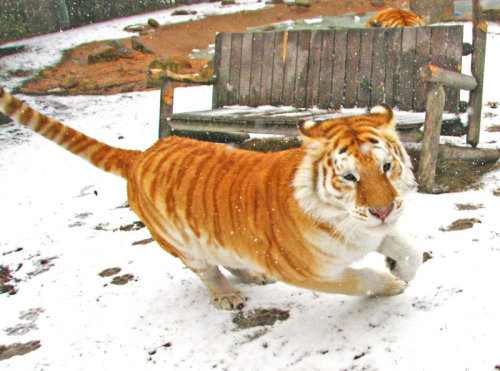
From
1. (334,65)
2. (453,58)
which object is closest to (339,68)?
(334,65)

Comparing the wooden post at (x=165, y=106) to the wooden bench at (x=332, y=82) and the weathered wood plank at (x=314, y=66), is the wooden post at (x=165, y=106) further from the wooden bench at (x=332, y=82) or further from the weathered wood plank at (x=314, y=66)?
the weathered wood plank at (x=314, y=66)

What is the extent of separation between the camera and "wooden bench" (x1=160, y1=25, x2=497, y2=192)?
3.87 m

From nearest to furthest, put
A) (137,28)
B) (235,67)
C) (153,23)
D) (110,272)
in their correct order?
(110,272) < (235,67) < (137,28) < (153,23)

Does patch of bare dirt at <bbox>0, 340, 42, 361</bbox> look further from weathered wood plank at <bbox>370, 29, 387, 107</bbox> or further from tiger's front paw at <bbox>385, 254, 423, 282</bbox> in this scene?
weathered wood plank at <bbox>370, 29, 387, 107</bbox>

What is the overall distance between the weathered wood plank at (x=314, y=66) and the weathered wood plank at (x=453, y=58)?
1202 mm

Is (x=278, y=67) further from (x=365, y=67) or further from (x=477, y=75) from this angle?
(x=477, y=75)

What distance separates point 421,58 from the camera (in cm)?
431

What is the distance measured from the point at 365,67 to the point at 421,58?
0.51 m

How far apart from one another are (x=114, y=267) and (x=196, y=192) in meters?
1.27

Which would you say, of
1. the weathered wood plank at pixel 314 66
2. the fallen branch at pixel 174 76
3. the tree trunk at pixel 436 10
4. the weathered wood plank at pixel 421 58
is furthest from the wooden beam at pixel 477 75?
the tree trunk at pixel 436 10

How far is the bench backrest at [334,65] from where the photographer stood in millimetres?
4293

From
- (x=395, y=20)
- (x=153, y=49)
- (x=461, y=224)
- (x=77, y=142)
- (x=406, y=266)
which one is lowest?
(x=461, y=224)

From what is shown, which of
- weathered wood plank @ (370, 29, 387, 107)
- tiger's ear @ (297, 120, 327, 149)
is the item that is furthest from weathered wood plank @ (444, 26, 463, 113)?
tiger's ear @ (297, 120, 327, 149)

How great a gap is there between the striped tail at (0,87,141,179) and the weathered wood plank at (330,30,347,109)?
2.53 meters
